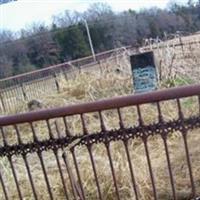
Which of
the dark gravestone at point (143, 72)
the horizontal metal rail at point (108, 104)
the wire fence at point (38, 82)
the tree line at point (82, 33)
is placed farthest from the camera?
the tree line at point (82, 33)

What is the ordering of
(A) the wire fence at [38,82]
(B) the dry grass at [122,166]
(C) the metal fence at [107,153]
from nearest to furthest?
1. (C) the metal fence at [107,153]
2. (B) the dry grass at [122,166]
3. (A) the wire fence at [38,82]

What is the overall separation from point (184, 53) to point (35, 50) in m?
16.7

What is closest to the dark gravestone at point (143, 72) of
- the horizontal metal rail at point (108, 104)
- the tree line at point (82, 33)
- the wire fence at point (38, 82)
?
the wire fence at point (38, 82)

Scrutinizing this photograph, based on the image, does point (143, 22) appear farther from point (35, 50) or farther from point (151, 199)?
point (151, 199)

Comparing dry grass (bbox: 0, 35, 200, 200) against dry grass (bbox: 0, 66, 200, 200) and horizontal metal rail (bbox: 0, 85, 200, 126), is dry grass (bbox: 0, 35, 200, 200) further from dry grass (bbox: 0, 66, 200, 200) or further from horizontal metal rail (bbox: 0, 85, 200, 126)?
horizontal metal rail (bbox: 0, 85, 200, 126)

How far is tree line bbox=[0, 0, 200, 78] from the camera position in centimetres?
2558

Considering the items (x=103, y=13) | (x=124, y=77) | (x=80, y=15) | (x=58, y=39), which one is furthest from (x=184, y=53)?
(x=103, y=13)

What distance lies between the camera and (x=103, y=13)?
105 feet

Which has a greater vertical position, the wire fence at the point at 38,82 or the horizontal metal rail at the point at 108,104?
the horizontal metal rail at the point at 108,104

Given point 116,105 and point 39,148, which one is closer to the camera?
point 116,105

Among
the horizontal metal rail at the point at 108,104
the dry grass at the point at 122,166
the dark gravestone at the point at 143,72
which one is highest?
the horizontal metal rail at the point at 108,104

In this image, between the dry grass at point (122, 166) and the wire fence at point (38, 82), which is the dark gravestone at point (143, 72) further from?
the wire fence at point (38, 82)

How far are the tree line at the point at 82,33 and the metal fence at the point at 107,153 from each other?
1834cm

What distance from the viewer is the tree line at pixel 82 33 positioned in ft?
83.9
